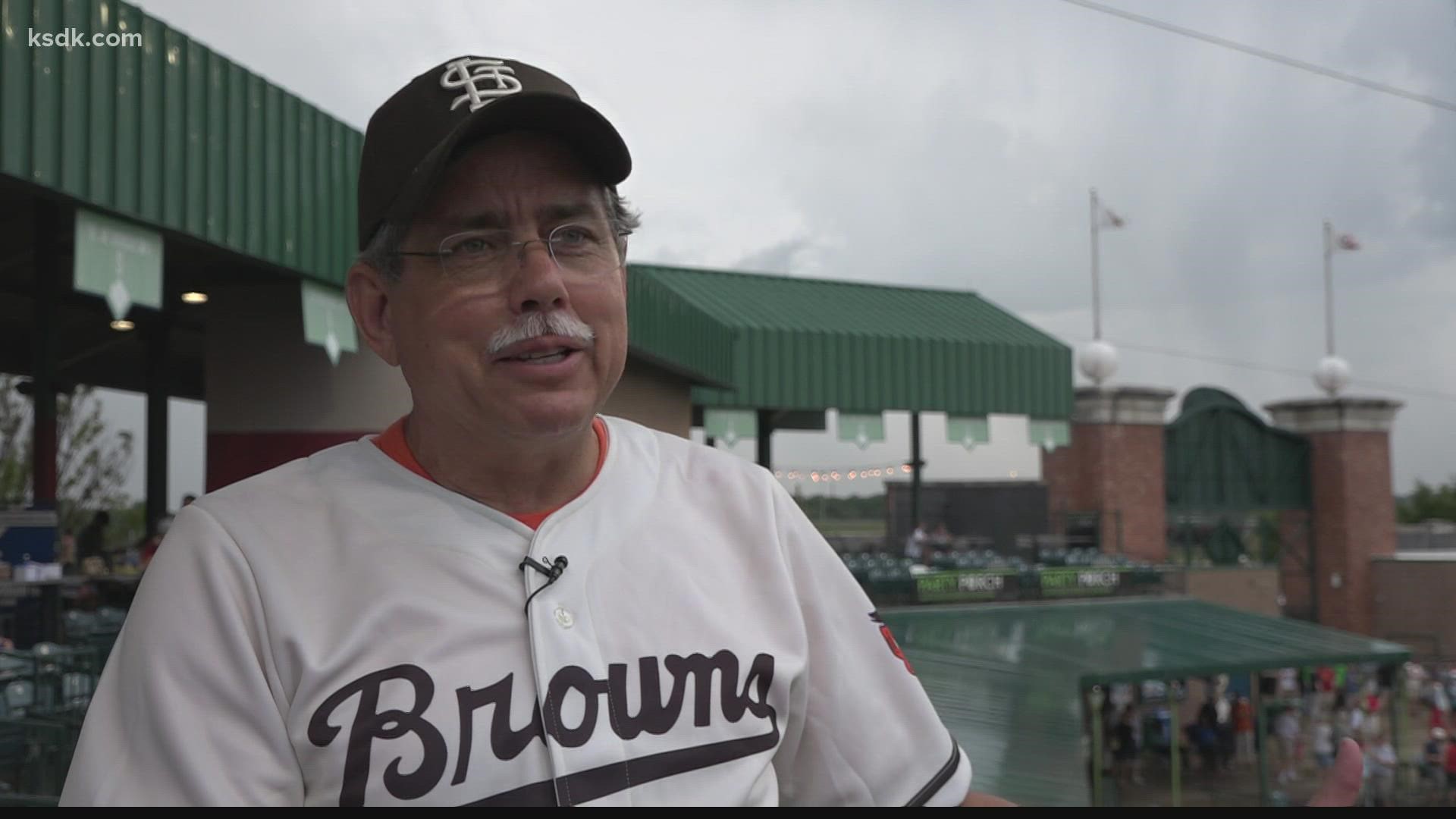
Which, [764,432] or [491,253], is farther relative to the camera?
[764,432]

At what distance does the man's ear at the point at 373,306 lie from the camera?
4.61ft

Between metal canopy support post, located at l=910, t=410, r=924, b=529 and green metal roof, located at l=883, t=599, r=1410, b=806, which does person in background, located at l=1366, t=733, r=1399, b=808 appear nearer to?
green metal roof, located at l=883, t=599, r=1410, b=806

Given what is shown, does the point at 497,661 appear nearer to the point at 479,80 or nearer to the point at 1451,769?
the point at 479,80

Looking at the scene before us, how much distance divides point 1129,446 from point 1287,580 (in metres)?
6.07

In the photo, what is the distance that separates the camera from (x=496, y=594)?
129cm

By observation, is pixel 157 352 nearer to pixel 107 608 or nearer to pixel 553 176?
pixel 107 608

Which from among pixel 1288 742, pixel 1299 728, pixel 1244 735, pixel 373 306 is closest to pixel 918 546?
pixel 1244 735

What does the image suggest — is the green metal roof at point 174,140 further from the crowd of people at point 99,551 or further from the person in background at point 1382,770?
the person in background at point 1382,770

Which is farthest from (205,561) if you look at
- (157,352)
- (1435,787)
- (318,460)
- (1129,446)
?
(1129,446)

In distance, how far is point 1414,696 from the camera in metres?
20.0

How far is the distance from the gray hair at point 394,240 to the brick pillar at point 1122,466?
69.8 ft

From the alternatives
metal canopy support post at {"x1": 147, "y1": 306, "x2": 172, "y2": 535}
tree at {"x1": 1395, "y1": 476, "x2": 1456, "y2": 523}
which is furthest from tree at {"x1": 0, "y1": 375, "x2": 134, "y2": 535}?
tree at {"x1": 1395, "y1": 476, "x2": 1456, "y2": 523}

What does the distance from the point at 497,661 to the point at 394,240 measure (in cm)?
49

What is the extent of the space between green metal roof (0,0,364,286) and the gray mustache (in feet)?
14.9
